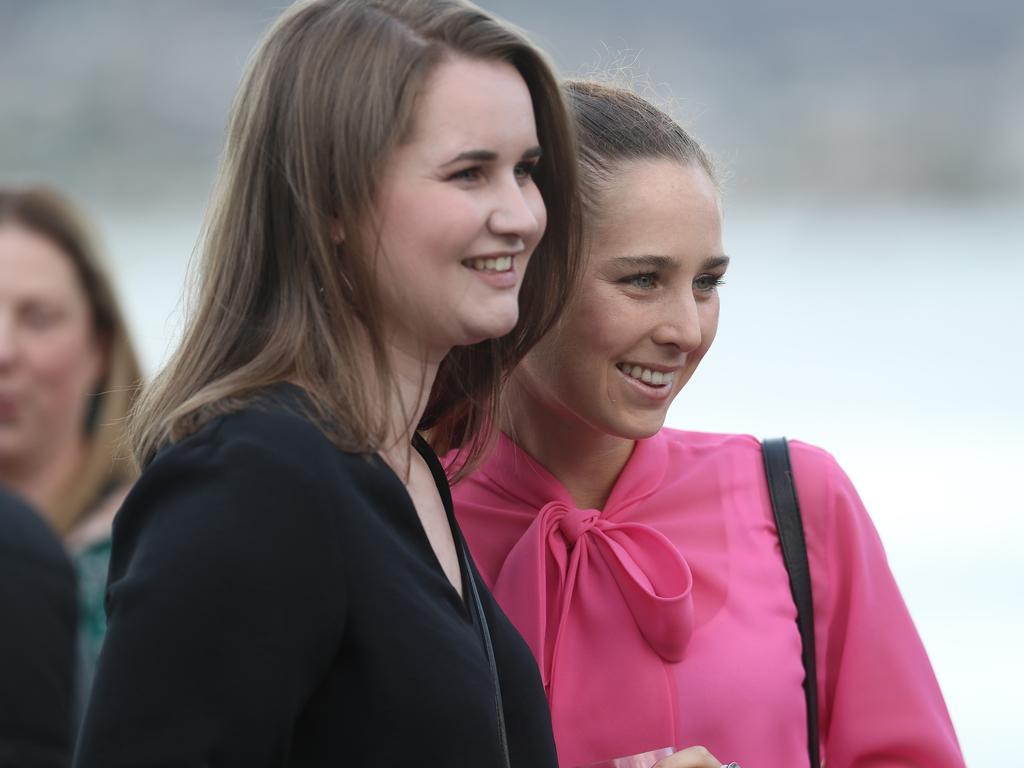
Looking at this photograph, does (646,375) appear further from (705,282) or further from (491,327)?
(491,327)

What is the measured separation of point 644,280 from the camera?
2.15m

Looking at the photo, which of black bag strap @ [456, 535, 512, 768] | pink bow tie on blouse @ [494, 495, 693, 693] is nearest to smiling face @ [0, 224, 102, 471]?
pink bow tie on blouse @ [494, 495, 693, 693]

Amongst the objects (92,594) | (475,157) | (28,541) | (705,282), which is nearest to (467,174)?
(475,157)

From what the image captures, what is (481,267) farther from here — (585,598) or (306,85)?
(585,598)

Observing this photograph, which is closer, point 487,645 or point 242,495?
point 242,495

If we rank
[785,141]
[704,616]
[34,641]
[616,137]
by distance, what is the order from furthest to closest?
[785,141], [34,641], [616,137], [704,616]

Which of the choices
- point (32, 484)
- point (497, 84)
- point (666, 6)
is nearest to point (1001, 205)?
point (666, 6)

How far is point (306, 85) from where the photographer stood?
162 centimetres

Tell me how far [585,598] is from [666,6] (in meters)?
13.7

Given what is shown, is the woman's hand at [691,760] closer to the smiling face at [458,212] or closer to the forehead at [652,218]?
the smiling face at [458,212]

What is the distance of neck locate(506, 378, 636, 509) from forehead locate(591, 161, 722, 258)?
28cm

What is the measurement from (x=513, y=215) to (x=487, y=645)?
483mm

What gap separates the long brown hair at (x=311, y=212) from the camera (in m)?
1.59

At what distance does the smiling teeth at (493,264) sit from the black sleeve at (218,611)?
31 centimetres
